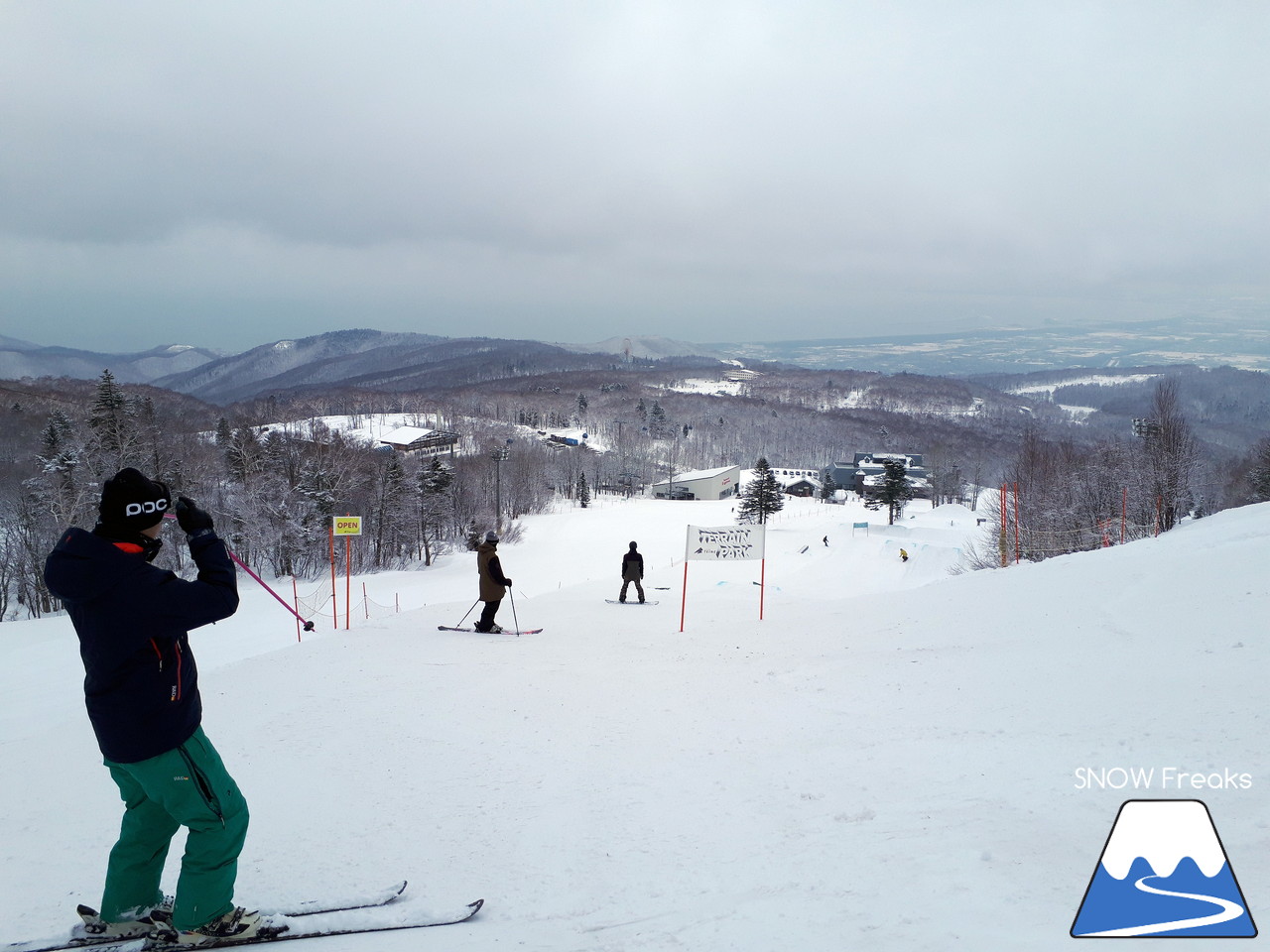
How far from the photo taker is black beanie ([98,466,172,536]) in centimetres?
281

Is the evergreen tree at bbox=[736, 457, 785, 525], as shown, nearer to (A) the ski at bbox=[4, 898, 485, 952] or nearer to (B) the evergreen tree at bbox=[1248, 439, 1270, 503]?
(B) the evergreen tree at bbox=[1248, 439, 1270, 503]

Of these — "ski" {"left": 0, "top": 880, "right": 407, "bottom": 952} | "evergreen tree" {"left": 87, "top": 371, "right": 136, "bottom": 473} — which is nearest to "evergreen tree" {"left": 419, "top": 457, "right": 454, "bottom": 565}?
"evergreen tree" {"left": 87, "top": 371, "right": 136, "bottom": 473}

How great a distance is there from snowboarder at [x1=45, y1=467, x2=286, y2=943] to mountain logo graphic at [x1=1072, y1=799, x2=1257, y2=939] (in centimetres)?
377

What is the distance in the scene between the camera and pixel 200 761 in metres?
3.07

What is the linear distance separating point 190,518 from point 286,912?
78.9 inches

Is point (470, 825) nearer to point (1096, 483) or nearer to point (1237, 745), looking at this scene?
point (1237, 745)

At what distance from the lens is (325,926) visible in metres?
3.21

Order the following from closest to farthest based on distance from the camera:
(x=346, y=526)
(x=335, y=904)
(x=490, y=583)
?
1. (x=335, y=904)
2. (x=490, y=583)
3. (x=346, y=526)

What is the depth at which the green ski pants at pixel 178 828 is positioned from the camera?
2971 millimetres

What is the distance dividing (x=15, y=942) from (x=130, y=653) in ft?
5.27

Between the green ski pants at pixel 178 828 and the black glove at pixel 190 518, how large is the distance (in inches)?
37.1

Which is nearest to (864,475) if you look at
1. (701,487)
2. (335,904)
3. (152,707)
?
(701,487)

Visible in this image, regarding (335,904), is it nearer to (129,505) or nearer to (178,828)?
(178,828)

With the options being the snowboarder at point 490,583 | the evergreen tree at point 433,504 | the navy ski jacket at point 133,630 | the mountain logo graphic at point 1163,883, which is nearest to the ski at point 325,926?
the navy ski jacket at point 133,630
